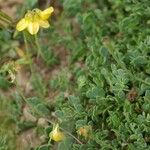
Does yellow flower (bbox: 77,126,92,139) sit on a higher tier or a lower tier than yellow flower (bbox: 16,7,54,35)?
lower

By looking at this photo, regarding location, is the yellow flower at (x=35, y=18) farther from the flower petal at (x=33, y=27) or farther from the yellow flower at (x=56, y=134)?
the yellow flower at (x=56, y=134)

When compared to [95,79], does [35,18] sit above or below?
above

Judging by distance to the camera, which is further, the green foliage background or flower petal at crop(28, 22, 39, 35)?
flower petal at crop(28, 22, 39, 35)

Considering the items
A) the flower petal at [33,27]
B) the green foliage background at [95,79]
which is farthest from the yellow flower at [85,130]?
the flower petal at [33,27]

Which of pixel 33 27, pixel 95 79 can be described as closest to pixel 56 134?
pixel 95 79

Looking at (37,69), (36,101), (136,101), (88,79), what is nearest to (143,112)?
(136,101)

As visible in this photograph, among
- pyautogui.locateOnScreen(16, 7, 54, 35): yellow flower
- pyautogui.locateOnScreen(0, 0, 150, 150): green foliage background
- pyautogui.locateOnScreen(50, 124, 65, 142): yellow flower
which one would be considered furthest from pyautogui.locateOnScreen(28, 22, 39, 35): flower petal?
A: pyautogui.locateOnScreen(50, 124, 65, 142): yellow flower

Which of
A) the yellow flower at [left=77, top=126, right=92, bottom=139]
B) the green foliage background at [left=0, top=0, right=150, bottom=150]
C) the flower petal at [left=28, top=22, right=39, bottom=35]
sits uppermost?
the flower petal at [left=28, top=22, right=39, bottom=35]

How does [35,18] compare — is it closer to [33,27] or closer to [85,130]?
[33,27]

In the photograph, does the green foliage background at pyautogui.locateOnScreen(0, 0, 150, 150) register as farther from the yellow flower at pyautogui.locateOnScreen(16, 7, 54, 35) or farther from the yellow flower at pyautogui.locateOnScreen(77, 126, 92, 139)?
the yellow flower at pyautogui.locateOnScreen(16, 7, 54, 35)
